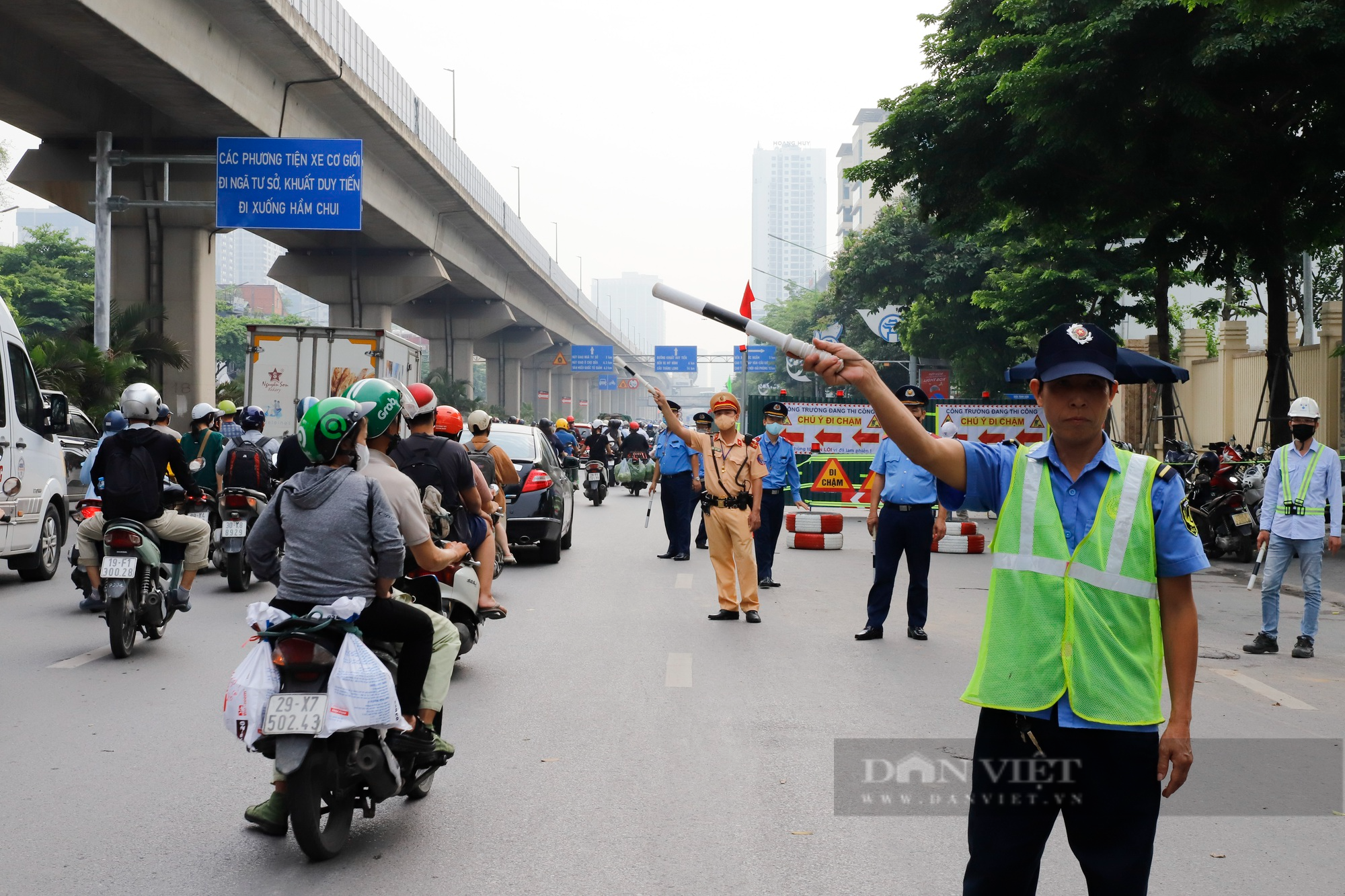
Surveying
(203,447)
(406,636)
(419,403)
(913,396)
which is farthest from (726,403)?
(406,636)

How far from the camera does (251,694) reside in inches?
173

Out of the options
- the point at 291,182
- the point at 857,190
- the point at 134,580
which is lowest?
the point at 134,580

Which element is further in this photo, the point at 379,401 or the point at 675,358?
the point at 675,358

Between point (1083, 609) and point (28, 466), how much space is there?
11.4 meters

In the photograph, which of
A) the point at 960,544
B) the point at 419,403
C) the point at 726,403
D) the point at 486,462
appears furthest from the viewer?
the point at 960,544

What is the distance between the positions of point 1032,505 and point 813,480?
732 inches

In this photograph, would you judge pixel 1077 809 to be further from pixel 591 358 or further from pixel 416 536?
pixel 591 358

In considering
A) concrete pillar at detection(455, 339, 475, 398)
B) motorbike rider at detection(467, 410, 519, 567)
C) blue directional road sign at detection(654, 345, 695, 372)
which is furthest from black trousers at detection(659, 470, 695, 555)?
blue directional road sign at detection(654, 345, 695, 372)

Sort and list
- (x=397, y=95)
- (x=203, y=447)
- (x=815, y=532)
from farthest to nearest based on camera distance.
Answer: (x=397, y=95) < (x=815, y=532) < (x=203, y=447)

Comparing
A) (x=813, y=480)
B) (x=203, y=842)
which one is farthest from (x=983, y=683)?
(x=813, y=480)

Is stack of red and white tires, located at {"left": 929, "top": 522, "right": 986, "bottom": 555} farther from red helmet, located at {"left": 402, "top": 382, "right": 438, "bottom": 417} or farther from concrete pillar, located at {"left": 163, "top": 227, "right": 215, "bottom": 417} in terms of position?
concrete pillar, located at {"left": 163, "top": 227, "right": 215, "bottom": 417}

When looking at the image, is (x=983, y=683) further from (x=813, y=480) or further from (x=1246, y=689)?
(x=813, y=480)

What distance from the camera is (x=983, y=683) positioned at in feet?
10.2

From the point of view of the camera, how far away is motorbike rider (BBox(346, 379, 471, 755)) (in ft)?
16.5
